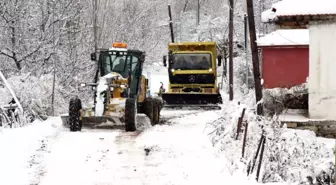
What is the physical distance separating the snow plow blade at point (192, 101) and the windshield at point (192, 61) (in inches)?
75.0

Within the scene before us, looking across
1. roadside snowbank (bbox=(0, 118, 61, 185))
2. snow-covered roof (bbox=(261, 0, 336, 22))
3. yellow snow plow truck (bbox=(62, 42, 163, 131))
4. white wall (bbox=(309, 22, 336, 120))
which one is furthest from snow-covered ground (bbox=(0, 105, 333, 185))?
snow-covered roof (bbox=(261, 0, 336, 22))

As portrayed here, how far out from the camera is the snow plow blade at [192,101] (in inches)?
866

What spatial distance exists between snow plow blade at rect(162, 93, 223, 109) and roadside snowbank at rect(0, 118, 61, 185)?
26.6ft

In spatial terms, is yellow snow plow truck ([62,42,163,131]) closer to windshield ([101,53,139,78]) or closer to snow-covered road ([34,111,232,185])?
windshield ([101,53,139,78])

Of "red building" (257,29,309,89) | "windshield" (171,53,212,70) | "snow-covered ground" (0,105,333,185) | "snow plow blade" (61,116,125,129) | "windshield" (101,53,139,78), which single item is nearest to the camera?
"snow-covered ground" (0,105,333,185)

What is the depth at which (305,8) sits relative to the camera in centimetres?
1284

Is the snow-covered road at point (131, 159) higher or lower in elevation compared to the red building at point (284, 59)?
lower

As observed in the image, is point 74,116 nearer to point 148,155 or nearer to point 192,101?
point 148,155

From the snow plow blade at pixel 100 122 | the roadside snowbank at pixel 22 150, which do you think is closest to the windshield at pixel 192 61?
the snow plow blade at pixel 100 122

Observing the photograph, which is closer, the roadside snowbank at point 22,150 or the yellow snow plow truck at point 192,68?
the roadside snowbank at point 22,150

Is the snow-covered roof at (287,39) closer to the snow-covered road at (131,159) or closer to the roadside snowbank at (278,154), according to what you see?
the snow-covered road at (131,159)

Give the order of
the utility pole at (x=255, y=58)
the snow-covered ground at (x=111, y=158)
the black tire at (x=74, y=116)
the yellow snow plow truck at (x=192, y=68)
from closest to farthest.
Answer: the snow-covered ground at (x=111, y=158) → the black tire at (x=74, y=116) → the utility pole at (x=255, y=58) → the yellow snow plow truck at (x=192, y=68)

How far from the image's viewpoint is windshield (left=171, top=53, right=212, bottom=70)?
78.3ft

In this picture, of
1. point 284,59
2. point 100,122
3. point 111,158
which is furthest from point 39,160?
point 284,59
